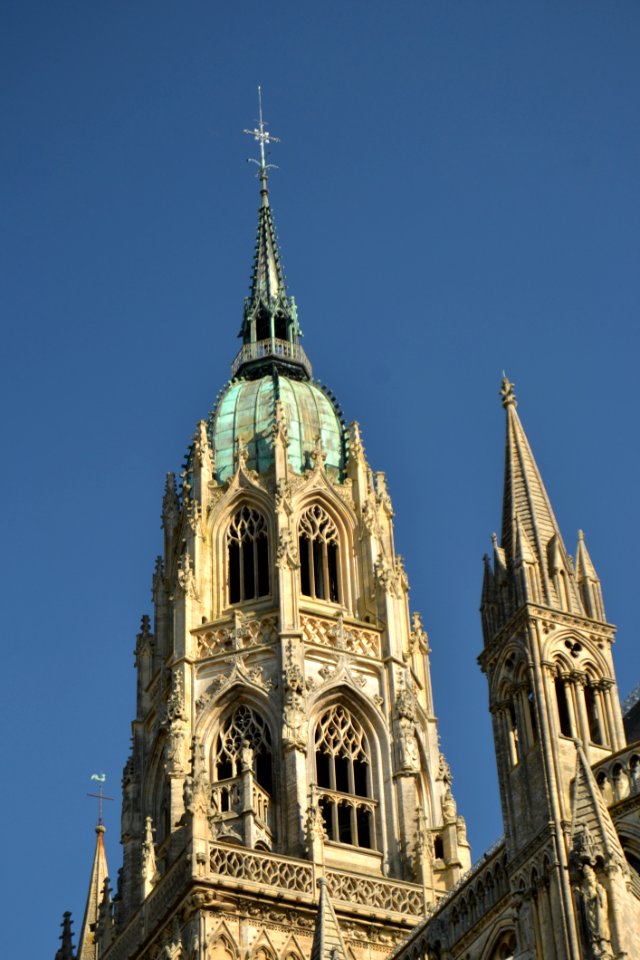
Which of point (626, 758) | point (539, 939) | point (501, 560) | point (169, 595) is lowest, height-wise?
point (539, 939)

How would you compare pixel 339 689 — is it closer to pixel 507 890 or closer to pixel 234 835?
pixel 234 835

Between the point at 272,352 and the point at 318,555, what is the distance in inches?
372

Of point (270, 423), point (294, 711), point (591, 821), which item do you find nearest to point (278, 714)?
point (294, 711)

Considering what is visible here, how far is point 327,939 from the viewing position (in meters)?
41.5

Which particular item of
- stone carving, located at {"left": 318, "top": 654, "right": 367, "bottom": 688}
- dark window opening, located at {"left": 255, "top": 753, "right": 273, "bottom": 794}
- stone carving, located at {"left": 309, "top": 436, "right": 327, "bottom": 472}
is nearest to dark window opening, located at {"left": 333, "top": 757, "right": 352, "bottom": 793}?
dark window opening, located at {"left": 255, "top": 753, "right": 273, "bottom": 794}

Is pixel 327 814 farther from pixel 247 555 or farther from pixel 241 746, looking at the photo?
pixel 247 555

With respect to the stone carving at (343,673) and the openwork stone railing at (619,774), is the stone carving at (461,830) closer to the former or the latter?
the stone carving at (343,673)

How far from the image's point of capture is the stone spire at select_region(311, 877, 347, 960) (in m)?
40.8

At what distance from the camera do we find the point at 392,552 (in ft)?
210

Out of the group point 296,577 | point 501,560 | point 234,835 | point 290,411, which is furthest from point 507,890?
point 290,411

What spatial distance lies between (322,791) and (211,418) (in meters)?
15.1

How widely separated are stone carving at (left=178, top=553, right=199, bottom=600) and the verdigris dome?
12.0ft

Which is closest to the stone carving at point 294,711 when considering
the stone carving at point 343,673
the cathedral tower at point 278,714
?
the cathedral tower at point 278,714

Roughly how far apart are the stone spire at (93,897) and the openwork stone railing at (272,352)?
17737 mm
